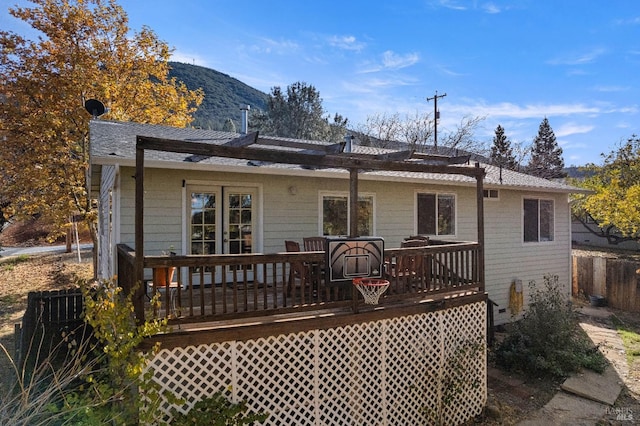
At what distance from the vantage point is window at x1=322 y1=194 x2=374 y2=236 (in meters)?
7.71

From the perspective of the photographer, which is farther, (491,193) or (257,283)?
(491,193)

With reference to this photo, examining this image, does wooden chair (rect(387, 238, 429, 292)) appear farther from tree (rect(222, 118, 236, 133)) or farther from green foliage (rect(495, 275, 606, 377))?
tree (rect(222, 118, 236, 133))

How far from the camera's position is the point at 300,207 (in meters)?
7.39

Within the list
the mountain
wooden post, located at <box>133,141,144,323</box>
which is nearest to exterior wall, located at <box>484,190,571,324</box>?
wooden post, located at <box>133,141,144,323</box>

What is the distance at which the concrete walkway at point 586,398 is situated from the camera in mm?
5043

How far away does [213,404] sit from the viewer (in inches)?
136

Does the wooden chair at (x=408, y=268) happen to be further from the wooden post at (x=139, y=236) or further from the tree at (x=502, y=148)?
the tree at (x=502, y=148)

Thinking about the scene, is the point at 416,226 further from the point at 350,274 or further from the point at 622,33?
the point at 622,33

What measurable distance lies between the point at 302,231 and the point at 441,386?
371cm

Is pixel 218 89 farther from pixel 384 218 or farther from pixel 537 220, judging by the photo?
pixel 384 218

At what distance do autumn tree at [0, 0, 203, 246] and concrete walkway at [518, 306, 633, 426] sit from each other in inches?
491

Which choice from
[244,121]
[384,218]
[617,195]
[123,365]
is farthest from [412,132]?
[123,365]

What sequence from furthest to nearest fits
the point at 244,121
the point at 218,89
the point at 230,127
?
1. the point at 218,89
2. the point at 230,127
3. the point at 244,121

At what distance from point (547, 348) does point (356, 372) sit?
164 inches
